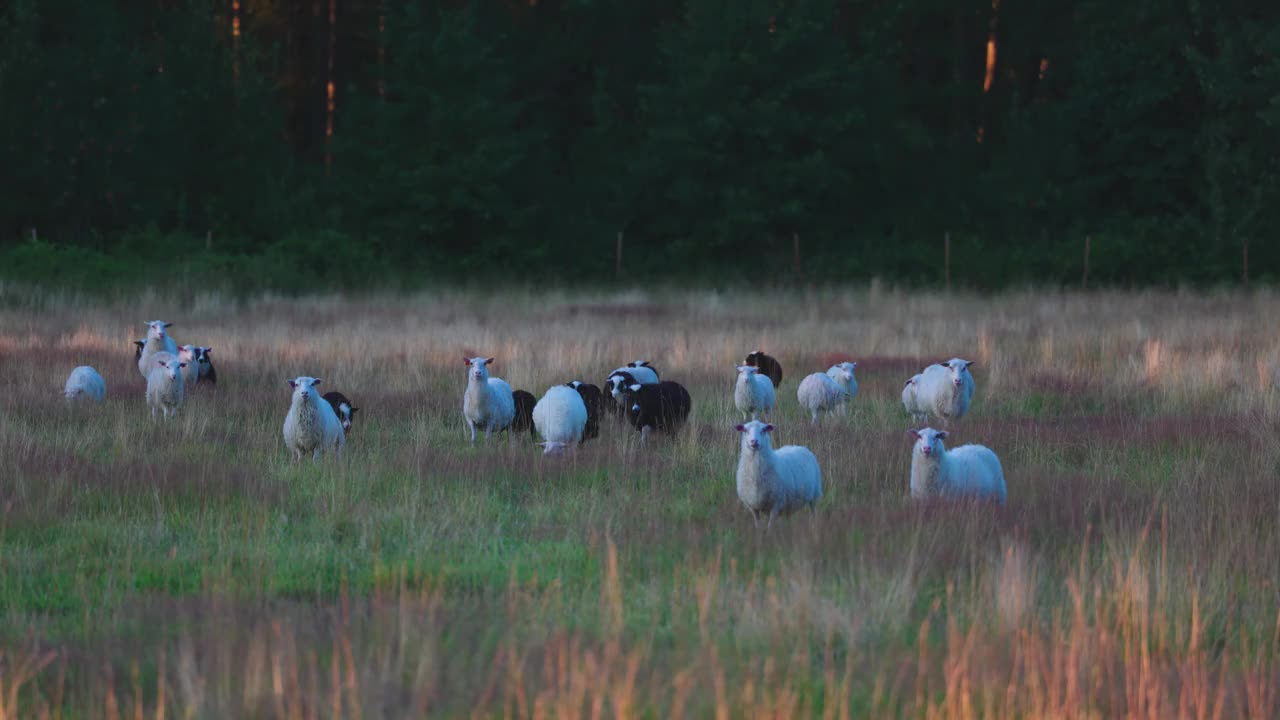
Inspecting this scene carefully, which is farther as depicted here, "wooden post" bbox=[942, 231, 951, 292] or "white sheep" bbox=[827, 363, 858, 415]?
"wooden post" bbox=[942, 231, 951, 292]

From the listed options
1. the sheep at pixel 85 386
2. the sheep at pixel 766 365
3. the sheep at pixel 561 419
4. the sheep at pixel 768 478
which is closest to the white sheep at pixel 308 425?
the sheep at pixel 561 419

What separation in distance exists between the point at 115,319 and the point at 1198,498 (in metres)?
19.5

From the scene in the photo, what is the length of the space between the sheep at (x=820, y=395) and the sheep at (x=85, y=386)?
7652mm

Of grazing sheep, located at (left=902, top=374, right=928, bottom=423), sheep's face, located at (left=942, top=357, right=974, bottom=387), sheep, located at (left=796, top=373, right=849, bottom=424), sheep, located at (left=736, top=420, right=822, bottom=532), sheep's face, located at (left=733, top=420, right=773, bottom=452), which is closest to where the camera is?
sheep's face, located at (left=733, top=420, right=773, bottom=452)

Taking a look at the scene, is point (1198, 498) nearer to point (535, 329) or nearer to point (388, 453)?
point (388, 453)

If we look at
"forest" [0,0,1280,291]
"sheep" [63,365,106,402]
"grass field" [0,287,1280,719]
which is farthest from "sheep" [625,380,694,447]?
"forest" [0,0,1280,291]

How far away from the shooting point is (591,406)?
41.6 feet

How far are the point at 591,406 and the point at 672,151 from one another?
32.0m

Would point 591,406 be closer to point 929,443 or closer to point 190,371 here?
point 929,443

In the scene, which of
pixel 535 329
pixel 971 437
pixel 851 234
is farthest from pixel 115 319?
pixel 851 234

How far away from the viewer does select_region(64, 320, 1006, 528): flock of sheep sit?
27.9ft

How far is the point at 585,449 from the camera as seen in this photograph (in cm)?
1152

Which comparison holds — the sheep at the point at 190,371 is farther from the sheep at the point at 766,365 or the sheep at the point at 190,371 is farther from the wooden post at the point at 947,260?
the wooden post at the point at 947,260

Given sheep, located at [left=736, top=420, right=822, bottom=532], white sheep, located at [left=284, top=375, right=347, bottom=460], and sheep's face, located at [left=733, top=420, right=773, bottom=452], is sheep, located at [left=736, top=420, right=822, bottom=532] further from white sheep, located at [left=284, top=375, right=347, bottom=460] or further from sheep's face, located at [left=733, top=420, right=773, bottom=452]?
white sheep, located at [left=284, top=375, right=347, bottom=460]
